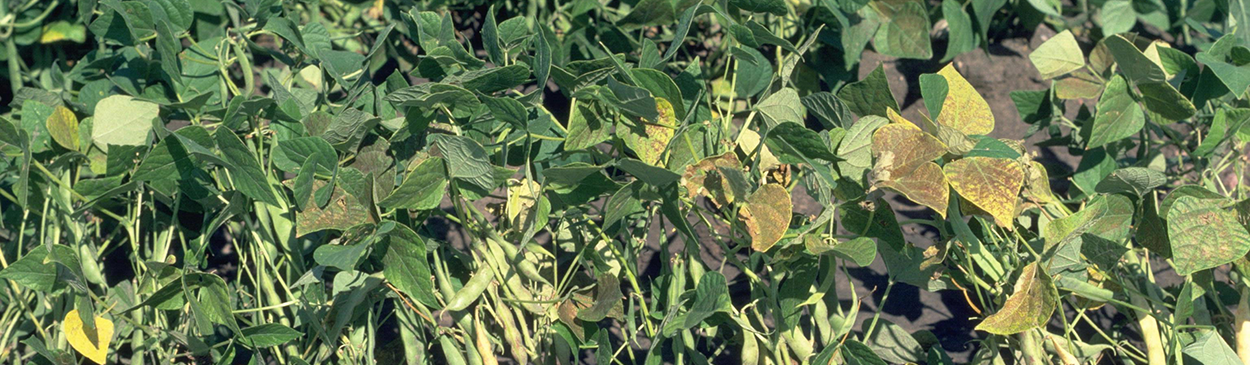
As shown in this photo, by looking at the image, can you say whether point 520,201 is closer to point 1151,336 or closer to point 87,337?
point 87,337

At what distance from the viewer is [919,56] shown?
143 centimetres

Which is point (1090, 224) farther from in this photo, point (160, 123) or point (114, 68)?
point (114, 68)

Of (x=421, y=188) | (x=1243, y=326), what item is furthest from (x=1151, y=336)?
(x=421, y=188)

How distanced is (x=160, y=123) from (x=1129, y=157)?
52.7 inches

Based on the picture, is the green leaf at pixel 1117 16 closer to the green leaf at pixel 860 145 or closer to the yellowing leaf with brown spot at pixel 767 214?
the green leaf at pixel 860 145

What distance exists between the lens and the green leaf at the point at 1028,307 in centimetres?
92

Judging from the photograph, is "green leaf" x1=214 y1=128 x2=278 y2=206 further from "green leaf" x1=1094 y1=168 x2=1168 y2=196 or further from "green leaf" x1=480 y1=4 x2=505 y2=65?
"green leaf" x1=1094 y1=168 x2=1168 y2=196

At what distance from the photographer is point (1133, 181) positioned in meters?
1.00

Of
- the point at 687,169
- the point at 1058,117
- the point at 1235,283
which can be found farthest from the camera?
the point at 1058,117

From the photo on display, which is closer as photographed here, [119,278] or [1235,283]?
[1235,283]

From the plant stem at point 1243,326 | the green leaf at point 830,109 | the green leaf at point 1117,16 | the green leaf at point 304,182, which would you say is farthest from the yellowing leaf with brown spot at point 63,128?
the green leaf at point 1117,16

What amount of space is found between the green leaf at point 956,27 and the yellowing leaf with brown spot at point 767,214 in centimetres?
77

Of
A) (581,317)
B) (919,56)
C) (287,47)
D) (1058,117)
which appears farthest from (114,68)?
(1058,117)

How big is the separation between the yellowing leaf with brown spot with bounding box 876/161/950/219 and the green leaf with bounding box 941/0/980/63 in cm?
71
